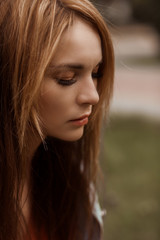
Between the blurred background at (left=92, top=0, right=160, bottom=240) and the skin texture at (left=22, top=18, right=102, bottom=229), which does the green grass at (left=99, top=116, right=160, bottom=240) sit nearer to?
the blurred background at (left=92, top=0, right=160, bottom=240)

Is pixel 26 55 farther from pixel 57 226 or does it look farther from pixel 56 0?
pixel 57 226

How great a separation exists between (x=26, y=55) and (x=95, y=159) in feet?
2.17

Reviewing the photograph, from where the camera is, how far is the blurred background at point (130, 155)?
10.3 feet

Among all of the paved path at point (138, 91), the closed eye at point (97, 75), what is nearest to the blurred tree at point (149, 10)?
the paved path at point (138, 91)

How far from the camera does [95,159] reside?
180 centimetres

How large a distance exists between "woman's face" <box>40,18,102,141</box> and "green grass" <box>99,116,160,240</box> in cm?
82

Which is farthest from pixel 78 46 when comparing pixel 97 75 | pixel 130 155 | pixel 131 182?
pixel 130 155

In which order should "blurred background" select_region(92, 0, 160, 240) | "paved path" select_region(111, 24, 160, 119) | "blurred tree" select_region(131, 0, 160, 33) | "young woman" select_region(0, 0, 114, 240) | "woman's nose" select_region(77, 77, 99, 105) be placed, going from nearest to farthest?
"young woman" select_region(0, 0, 114, 240) → "woman's nose" select_region(77, 77, 99, 105) → "blurred background" select_region(92, 0, 160, 240) → "paved path" select_region(111, 24, 160, 119) → "blurred tree" select_region(131, 0, 160, 33)

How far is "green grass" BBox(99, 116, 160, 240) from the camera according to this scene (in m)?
3.21

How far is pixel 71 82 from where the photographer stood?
55.4 inches

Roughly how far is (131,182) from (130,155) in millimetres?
736

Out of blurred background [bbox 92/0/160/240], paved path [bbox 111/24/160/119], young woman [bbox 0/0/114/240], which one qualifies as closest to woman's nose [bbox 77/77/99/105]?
young woman [bbox 0/0/114/240]

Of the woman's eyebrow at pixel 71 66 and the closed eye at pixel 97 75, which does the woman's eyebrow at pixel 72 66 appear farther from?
the closed eye at pixel 97 75

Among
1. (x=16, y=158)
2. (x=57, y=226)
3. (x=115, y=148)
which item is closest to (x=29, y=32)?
(x=16, y=158)
